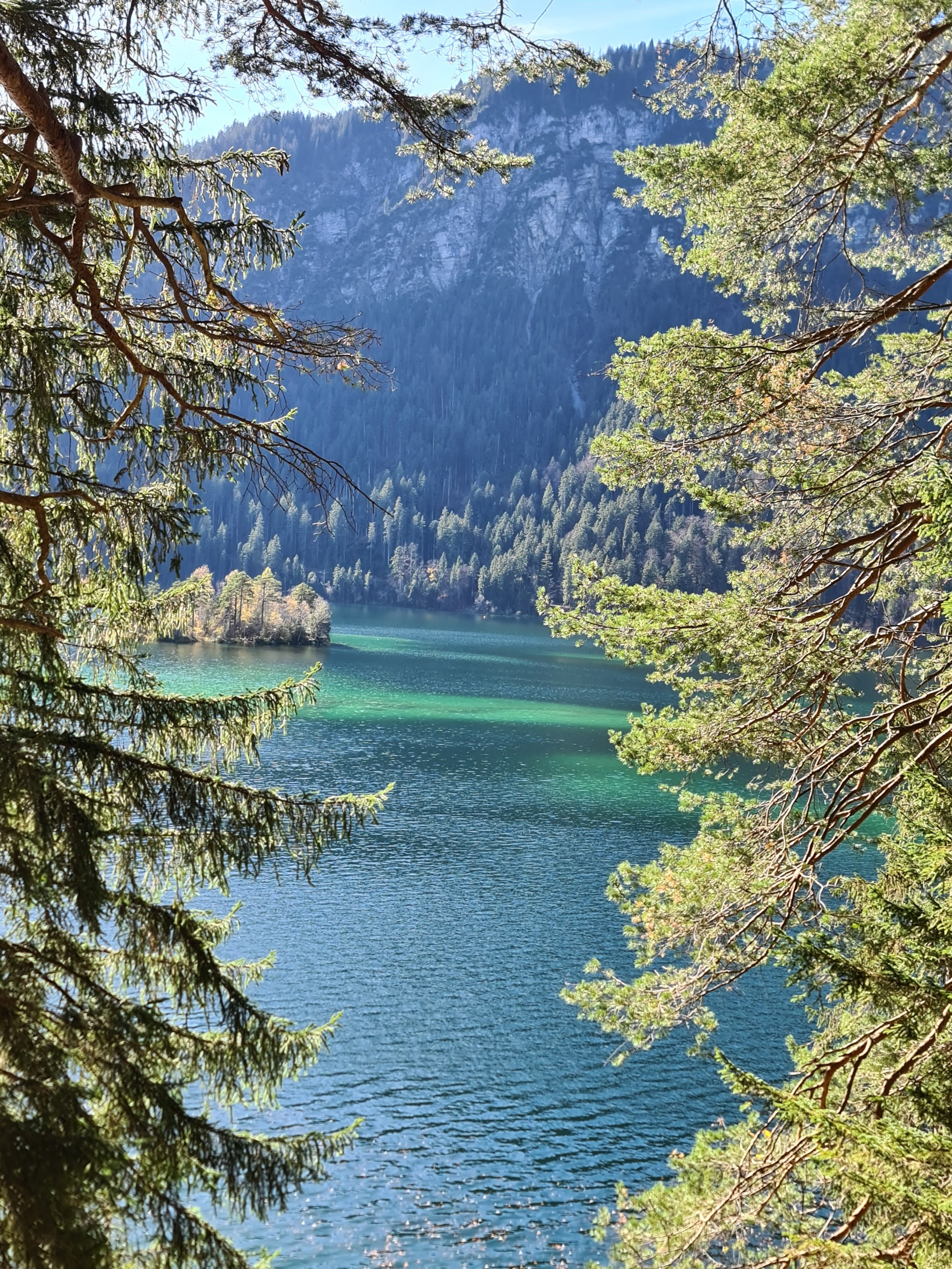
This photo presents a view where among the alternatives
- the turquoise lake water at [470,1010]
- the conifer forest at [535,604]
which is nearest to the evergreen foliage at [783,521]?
the conifer forest at [535,604]

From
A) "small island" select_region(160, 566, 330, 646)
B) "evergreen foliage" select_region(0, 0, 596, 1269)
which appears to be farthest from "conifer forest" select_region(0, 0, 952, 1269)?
"small island" select_region(160, 566, 330, 646)

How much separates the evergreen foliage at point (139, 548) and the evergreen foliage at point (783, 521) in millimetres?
1683

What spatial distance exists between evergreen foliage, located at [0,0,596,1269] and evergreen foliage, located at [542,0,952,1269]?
168cm

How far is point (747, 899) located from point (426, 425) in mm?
184224

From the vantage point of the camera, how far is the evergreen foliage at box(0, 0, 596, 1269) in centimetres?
377

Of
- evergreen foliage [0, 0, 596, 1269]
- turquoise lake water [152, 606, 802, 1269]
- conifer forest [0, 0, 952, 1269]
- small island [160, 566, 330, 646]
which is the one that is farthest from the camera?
small island [160, 566, 330, 646]

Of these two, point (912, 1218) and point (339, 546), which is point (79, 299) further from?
point (339, 546)

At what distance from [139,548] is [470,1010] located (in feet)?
40.7

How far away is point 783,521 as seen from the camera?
6078 mm

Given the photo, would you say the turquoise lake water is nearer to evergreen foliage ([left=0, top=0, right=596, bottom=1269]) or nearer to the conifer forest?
the conifer forest

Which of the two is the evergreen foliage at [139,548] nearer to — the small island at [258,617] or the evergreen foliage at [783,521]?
the evergreen foliage at [783,521]

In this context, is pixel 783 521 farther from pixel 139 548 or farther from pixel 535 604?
pixel 139 548

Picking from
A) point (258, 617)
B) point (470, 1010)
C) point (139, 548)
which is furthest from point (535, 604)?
point (258, 617)

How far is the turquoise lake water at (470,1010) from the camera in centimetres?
1052
